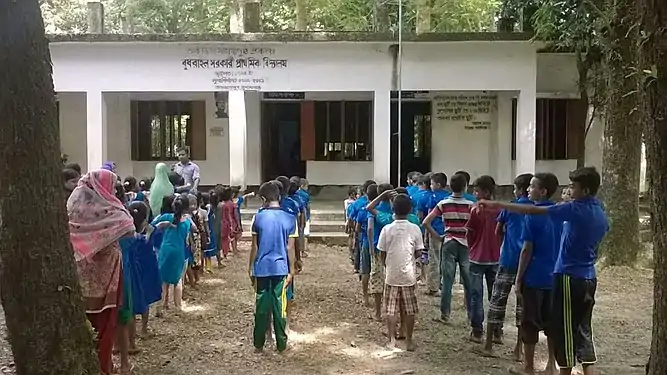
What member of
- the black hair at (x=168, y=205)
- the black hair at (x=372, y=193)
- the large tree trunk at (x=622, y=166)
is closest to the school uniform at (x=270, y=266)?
the black hair at (x=372, y=193)

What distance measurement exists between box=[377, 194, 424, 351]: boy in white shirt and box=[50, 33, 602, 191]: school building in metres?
8.24

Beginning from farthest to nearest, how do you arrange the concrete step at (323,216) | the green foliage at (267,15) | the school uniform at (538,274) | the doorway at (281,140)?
1. the green foliage at (267,15)
2. the doorway at (281,140)
3. the concrete step at (323,216)
4. the school uniform at (538,274)

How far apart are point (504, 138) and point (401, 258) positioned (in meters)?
10.7

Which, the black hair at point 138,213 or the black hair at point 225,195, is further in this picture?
the black hair at point 225,195

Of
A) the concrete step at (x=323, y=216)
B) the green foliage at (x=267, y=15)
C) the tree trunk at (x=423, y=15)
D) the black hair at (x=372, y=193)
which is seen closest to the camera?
the black hair at (x=372, y=193)

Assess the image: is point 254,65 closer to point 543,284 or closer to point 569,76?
point 569,76

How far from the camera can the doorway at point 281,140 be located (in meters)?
17.1

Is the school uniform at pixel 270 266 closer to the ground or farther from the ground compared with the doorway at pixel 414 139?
closer to the ground

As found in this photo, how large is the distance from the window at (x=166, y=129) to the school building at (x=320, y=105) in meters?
0.02

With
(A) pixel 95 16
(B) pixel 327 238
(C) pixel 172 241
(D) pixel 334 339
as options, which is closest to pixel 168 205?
(C) pixel 172 241

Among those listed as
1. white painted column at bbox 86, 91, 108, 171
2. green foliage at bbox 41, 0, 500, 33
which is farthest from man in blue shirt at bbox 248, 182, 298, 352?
green foliage at bbox 41, 0, 500, 33

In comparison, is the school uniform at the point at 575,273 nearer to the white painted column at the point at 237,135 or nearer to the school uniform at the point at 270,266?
the school uniform at the point at 270,266

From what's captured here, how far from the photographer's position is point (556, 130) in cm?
1662

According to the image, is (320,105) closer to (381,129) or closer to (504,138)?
(381,129)
